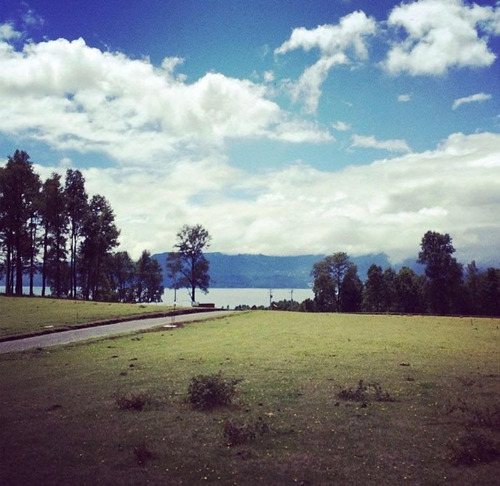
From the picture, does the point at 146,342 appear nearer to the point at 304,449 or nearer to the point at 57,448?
the point at 57,448

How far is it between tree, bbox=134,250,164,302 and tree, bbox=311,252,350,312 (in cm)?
5105

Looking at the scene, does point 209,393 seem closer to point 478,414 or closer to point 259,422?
point 259,422

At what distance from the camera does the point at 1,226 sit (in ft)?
214

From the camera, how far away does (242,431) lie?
32.0 ft

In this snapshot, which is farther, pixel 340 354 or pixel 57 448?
pixel 340 354

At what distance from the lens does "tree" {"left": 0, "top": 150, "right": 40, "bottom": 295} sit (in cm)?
6550

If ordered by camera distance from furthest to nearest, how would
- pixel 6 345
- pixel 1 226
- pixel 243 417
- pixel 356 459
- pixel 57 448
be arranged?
pixel 1 226 → pixel 6 345 → pixel 243 417 → pixel 57 448 → pixel 356 459

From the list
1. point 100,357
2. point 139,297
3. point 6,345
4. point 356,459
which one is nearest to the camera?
point 356,459

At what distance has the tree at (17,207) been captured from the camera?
65500 mm

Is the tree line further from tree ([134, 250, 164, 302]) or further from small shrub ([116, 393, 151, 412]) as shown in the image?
small shrub ([116, 393, 151, 412])

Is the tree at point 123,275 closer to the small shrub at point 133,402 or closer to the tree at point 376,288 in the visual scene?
the tree at point 376,288

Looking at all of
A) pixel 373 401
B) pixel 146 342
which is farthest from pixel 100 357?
pixel 373 401

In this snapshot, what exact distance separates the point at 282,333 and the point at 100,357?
49.5ft

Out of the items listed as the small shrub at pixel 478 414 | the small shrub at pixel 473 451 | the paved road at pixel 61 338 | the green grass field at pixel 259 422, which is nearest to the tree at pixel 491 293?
the green grass field at pixel 259 422
